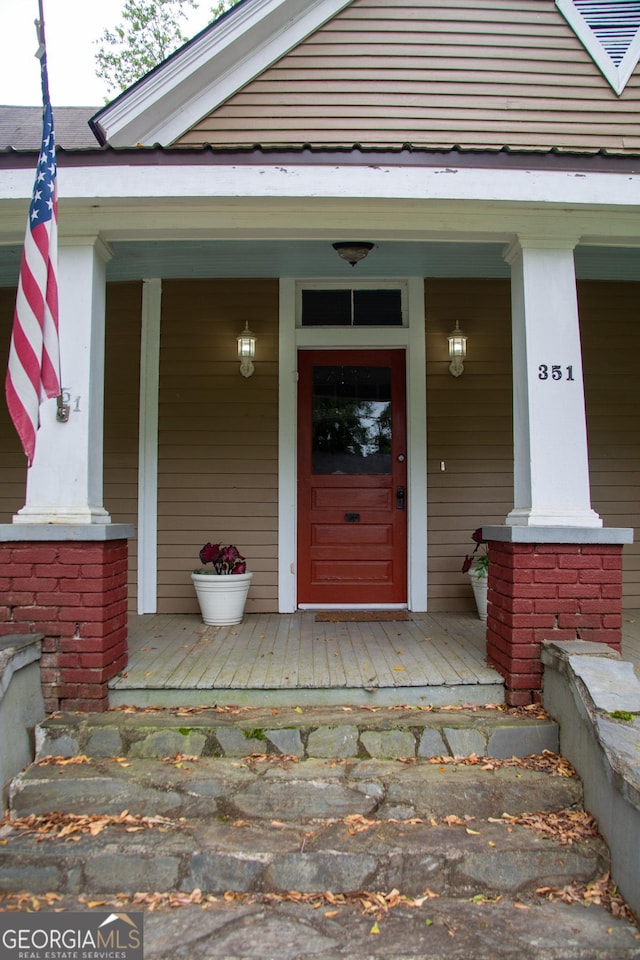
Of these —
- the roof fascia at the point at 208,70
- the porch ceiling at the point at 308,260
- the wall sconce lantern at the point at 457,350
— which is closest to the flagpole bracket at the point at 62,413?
→ the porch ceiling at the point at 308,260

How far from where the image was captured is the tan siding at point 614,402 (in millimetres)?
5004

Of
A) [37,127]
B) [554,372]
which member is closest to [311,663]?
[554,372]

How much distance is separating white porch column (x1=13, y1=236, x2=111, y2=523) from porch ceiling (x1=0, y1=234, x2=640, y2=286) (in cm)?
43

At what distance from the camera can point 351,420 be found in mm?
Answer: 4945

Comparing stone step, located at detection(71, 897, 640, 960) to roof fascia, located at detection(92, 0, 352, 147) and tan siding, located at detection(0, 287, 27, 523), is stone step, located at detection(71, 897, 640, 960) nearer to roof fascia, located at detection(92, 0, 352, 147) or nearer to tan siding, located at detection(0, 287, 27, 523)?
tan siding, located at detection(0, 287, 27, 523)

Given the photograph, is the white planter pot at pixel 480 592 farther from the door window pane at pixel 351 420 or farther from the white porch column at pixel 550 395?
the white porch column at pixel 550 395

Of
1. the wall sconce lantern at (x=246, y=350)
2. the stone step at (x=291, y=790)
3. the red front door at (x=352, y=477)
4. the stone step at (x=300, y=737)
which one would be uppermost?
the wall sconce lantern at (x=246, y=350)

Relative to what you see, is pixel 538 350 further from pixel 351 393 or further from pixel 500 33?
pixel 500 33

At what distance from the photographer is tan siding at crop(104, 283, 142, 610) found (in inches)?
191

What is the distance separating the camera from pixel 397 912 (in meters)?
2.09

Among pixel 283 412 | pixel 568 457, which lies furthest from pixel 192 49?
pixel 568 457

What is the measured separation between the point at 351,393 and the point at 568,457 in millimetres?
2052

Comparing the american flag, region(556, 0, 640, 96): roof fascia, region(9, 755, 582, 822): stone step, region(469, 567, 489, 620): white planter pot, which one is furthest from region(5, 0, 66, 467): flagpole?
region(556, 0, 640, 96): roof fascia

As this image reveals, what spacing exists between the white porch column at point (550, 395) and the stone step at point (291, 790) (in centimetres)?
121
